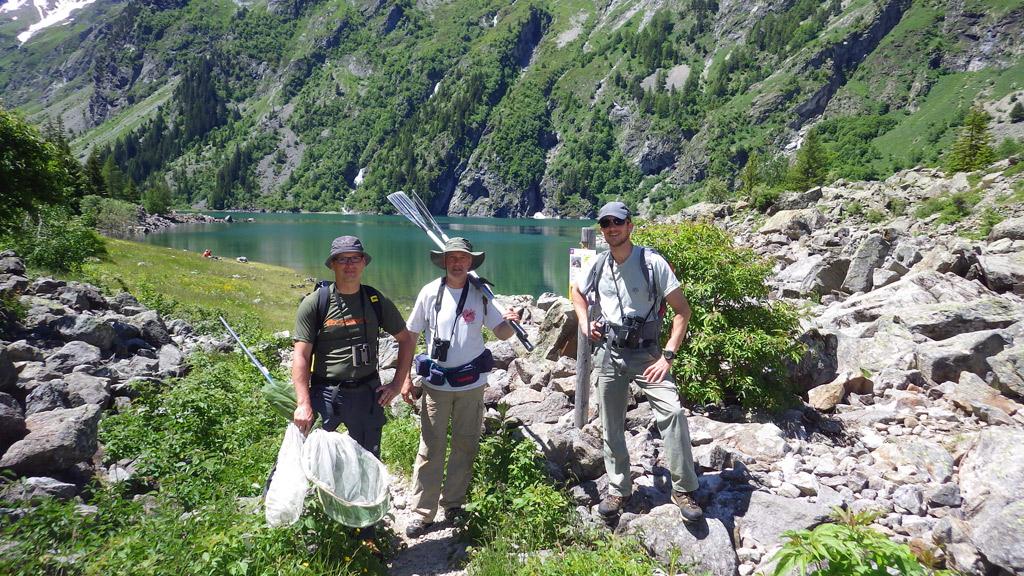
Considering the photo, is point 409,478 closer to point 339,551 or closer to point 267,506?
point 339,551

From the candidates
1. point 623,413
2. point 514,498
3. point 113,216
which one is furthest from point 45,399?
point 113,216

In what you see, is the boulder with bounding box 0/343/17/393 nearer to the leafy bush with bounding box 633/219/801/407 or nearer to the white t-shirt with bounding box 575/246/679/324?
the white t-shirt with bounding box 575/246/679/324

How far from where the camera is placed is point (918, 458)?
5543 millimetres

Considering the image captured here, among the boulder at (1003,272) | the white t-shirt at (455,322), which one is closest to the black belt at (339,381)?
the white t-shirt at (455,322)

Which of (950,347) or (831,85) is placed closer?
(950,347)

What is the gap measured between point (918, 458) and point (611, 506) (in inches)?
140

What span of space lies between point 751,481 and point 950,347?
5.06 meters

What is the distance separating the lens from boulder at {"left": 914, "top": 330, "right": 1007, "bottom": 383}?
24.8 ft

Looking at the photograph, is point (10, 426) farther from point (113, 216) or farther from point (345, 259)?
point (113, 216)

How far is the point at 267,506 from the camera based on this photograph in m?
3.79

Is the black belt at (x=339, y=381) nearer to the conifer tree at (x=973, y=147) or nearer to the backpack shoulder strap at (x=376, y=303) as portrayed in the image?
the backpack shoulder strap at (x=376, y=303)

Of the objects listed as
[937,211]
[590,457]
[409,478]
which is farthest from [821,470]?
[937,211]

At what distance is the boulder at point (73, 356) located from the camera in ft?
27.6

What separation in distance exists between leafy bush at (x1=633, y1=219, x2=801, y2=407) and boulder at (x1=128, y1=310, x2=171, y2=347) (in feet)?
37.9
